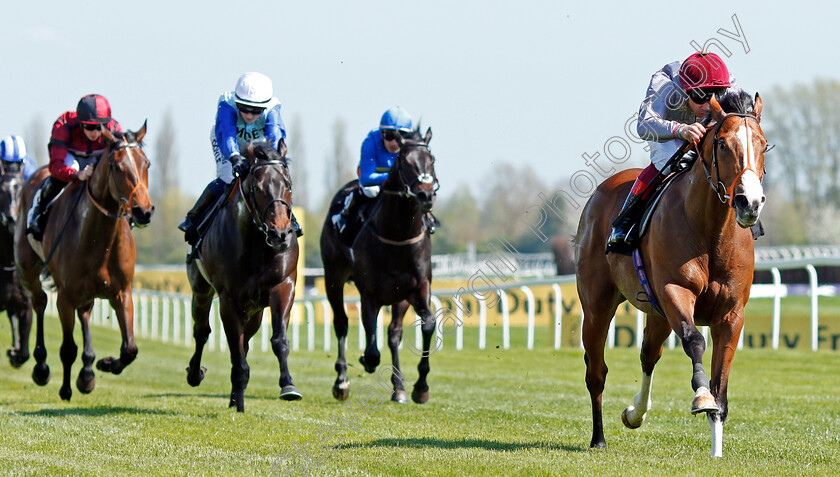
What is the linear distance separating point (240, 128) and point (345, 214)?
5.12 ft

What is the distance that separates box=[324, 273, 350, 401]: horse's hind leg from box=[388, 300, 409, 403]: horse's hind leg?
0.44 m

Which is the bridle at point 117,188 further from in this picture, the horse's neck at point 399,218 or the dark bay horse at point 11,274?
the dark bay horse at point 11,274

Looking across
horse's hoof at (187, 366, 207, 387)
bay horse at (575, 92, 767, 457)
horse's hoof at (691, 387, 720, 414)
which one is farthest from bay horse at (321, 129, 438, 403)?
horse's hoof at (691, 387, 720, 414)

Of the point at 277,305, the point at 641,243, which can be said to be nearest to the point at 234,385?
the point at 277,305

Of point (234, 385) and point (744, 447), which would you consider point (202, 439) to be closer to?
point (234, 385)

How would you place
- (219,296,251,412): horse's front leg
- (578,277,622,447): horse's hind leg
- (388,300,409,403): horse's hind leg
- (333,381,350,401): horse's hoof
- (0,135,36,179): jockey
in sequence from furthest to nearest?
(0,135,36,179): jockey < (333,381,350,401): horse's hoof < (388,300,409,403): horse's hind leg < (219,296,251,412): horse's front leg < (578,277,622,447): horse's hind leg

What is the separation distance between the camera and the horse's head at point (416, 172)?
8.20 meters

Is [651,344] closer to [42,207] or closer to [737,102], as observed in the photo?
[737,102]

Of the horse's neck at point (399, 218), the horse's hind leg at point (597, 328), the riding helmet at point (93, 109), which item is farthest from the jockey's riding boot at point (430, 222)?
the riding helmet at point (93, 109)

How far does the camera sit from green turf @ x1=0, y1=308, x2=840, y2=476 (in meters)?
5.35

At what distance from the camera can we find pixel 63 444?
20.5 feet

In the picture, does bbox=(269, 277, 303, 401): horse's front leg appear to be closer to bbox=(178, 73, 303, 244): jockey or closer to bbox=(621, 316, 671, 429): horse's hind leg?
bbox=(178, 73, 303, 244): jockey

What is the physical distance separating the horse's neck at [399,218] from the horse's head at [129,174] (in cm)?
192

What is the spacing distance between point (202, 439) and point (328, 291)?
3.62 meters
